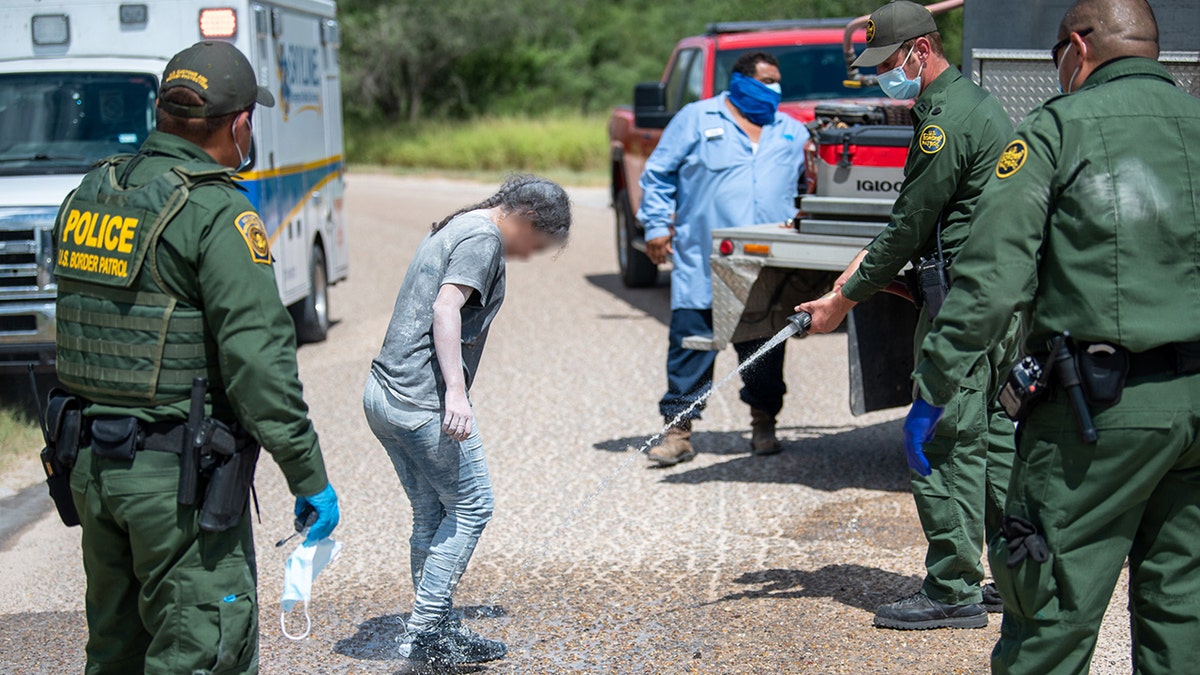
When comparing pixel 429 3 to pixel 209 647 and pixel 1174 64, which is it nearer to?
pixel 1174 64

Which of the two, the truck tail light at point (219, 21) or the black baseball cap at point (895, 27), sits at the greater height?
the truck tail light at point (219, 21)

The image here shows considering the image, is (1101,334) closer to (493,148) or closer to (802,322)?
(802,322)

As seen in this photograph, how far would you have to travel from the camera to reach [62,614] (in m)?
5.04

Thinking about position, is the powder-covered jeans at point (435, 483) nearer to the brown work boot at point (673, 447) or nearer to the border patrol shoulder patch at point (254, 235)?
the border patrol shoulder patch at point (254, 235)

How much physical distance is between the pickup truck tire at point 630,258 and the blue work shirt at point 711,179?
5.60m

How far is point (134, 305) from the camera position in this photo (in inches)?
122

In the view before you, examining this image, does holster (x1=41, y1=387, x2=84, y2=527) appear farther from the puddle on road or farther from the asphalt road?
the puddle on road

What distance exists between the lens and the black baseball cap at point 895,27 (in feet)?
15.4

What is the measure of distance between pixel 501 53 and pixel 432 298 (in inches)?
1499

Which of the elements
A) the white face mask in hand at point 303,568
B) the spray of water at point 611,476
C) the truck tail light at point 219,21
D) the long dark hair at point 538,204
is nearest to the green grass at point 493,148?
the truck tail light at point 219,21

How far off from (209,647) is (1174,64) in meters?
4.72

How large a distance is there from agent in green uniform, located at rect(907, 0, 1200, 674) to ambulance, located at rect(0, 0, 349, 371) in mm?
5321

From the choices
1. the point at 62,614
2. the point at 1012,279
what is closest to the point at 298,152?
the point at 62,614

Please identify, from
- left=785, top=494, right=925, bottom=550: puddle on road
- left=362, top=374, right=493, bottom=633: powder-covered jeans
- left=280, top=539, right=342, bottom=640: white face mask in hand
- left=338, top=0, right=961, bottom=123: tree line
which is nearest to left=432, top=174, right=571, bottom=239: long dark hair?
left=362, top=374, right=493, bottom=633: powder-covered jeans
